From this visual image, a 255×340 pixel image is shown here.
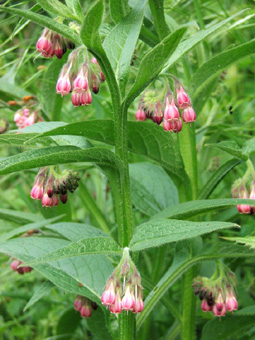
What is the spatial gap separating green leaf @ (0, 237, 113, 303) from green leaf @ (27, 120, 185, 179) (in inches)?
15.8

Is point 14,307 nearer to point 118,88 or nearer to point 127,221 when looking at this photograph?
point 127,221

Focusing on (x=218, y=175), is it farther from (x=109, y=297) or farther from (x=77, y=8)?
(x=77, y=8)

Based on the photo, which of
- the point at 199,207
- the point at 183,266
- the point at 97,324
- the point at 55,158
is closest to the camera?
the point at 55,158

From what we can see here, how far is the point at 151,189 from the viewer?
2027mm

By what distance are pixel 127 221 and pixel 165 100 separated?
0.37m

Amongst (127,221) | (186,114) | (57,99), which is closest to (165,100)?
(186,114)

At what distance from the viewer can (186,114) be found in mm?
1468

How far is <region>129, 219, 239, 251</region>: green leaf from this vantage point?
1070 millimetres

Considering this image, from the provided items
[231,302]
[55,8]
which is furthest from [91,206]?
[55,8]

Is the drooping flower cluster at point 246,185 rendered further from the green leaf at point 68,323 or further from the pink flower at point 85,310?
the green leaf at point 68,323

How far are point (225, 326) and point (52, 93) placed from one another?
122cm

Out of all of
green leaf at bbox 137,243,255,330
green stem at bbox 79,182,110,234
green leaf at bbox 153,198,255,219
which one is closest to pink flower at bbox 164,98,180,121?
green leaf at bbox 153,198,255,219

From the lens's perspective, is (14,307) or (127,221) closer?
(127,221)

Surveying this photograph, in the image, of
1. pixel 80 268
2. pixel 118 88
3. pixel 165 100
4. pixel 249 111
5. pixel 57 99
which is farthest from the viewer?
pixel 249 111
